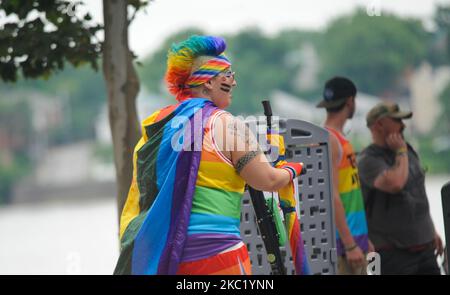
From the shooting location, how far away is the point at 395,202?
19.1ft

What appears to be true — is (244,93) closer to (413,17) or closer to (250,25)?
(250,25)

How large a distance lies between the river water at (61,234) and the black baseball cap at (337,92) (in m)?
18.3

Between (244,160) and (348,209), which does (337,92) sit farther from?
(244,160)

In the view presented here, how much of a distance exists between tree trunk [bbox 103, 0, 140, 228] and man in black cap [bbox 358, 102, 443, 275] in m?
1.40

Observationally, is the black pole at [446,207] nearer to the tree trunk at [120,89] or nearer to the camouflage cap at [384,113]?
the camouflage cap at [384,113]

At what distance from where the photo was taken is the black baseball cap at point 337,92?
578 cm

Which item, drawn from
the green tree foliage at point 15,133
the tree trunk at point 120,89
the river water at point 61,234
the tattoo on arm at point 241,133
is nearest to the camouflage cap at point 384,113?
the tree trunk at point 120,89

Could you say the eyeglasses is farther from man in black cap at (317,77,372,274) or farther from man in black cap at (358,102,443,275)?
man in black cap at (358,102,443,275)

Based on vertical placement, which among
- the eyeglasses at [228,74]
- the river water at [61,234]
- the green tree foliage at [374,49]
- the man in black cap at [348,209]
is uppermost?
the green tree foliage at [374,49]

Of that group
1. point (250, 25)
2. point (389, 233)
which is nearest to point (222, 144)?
point (389, 233)

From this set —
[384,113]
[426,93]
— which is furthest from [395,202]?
[426,93]

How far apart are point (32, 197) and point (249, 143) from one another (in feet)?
225

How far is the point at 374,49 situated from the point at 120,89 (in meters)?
77.0

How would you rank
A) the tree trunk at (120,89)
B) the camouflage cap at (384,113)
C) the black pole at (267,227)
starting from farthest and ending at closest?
the tree trunk at (120,89) → the camouflage cap at (384,113) → the black pole at (267,227)
